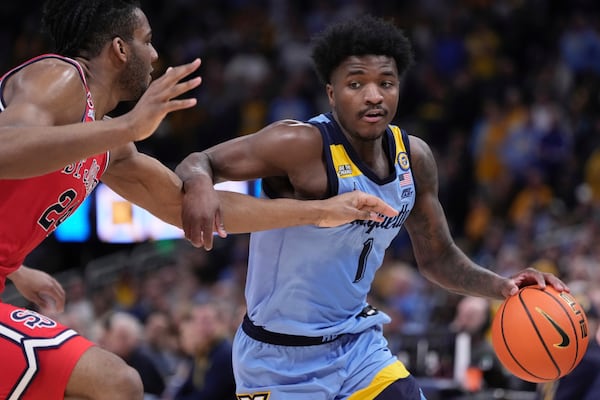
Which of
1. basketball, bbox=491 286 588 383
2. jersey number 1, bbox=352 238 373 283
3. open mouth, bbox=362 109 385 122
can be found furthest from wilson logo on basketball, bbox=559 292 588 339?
open mouth, bbox=362 109 385 122

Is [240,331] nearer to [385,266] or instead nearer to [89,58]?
[89,58]

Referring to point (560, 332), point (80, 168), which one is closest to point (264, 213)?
point (80, 168)

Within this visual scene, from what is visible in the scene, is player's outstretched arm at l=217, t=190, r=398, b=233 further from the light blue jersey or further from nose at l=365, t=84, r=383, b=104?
nose at l=365, t=84, r=383, b=104

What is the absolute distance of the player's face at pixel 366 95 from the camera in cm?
470

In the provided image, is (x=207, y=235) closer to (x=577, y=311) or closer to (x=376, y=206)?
(x=376, y=206)

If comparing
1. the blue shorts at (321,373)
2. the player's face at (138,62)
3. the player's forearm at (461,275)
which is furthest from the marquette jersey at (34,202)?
the player's forearm at (461,275)

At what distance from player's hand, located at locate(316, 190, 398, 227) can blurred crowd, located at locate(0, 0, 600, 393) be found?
474 cm

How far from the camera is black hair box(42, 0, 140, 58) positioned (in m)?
4.32

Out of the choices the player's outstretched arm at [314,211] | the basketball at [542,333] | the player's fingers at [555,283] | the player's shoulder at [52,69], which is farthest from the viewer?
the player's fingers at [555,283]

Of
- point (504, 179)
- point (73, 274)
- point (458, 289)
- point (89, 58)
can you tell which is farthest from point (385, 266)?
point (89, 58)

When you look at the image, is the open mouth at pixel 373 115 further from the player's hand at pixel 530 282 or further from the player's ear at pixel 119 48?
the player's ear at pixel 119 48

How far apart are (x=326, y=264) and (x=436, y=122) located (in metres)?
9.63

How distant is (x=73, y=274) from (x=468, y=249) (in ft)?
19.0

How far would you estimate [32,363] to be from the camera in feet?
12.2
